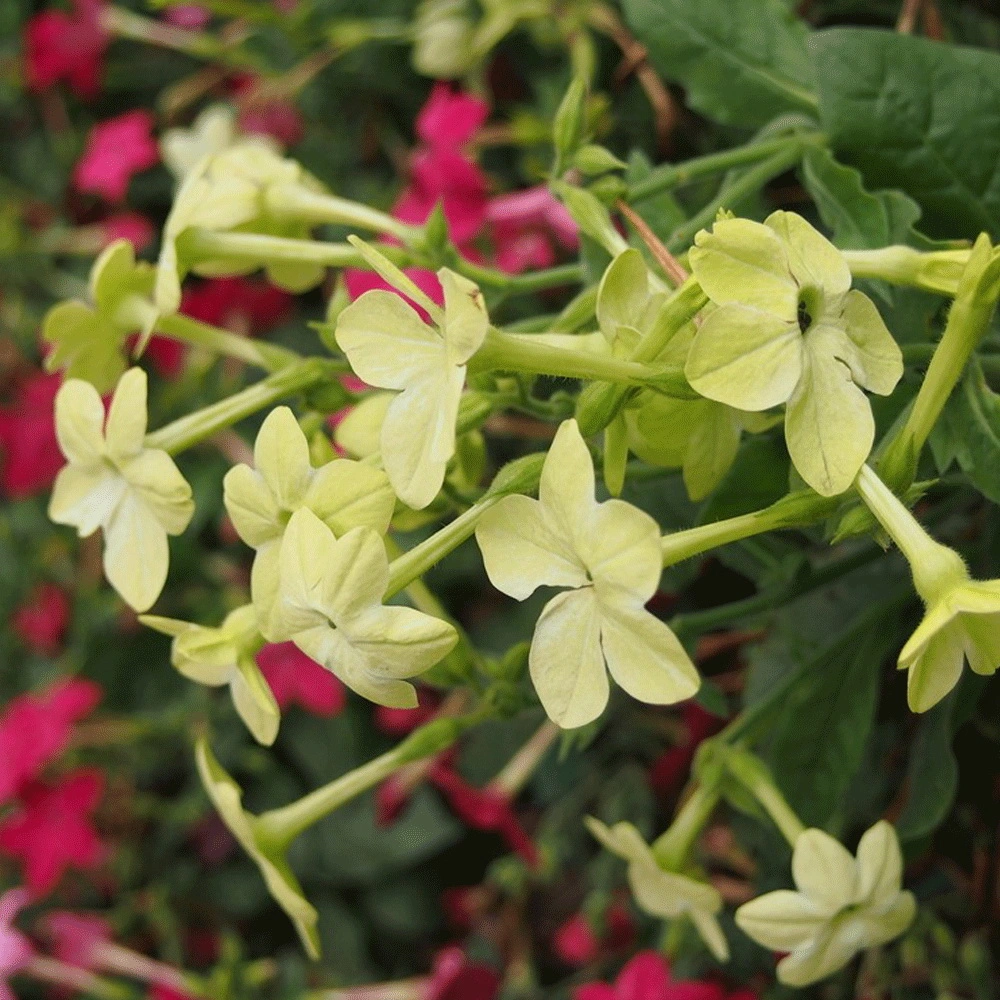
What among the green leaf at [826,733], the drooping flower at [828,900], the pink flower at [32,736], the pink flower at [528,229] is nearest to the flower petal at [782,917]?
the drooping flower at [828,900]

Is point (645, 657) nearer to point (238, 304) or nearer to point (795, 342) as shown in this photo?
Result: point (795, 342)

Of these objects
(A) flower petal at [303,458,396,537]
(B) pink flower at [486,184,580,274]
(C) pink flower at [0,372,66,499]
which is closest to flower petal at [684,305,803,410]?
(A) flower petal at [303,458,396,537]

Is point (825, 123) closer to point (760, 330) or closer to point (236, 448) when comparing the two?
point (760, 330)

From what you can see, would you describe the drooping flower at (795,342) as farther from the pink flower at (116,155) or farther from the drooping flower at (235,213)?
the pink flower at (116,155)

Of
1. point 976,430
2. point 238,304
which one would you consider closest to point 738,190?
point 976,430

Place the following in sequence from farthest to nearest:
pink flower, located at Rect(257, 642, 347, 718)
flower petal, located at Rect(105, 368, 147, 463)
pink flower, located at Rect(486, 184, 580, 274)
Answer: pink flower, located at Rect(257, 642, 347, 718)
pink flower, located at Rect(486, 184, 580, 274)
flower petal, located at Rect(105, 368, 147, 463)

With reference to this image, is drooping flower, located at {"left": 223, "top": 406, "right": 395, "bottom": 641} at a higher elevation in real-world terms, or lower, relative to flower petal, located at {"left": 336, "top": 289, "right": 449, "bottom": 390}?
lower

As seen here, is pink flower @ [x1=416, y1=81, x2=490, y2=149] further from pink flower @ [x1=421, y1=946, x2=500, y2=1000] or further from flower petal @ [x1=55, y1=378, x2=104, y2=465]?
pink flower @ [x1=421, y1=946, x2=500, y2=1000]

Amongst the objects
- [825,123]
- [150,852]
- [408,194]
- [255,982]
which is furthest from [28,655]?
[825,123]
